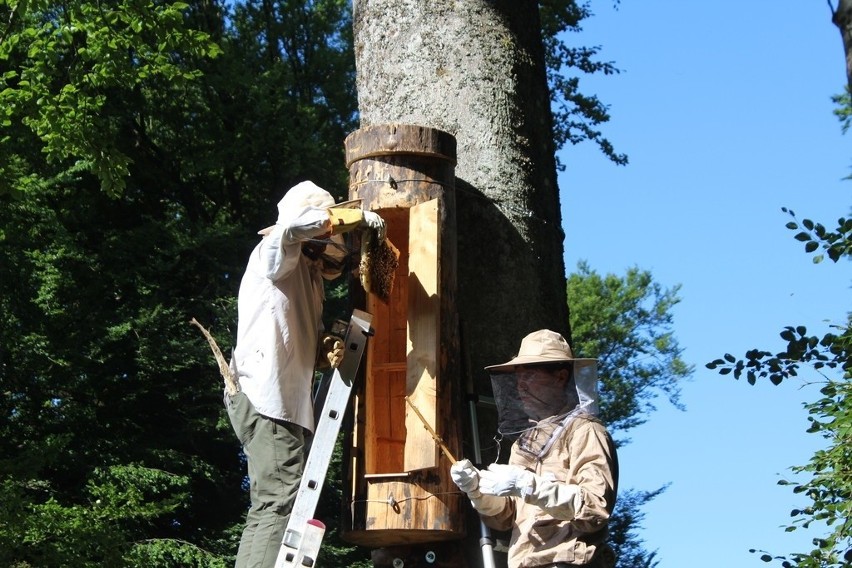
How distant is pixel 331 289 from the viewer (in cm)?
1728

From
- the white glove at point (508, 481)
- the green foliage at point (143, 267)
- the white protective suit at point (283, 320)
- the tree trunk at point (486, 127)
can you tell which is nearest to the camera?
the white glove at point (508, 481)

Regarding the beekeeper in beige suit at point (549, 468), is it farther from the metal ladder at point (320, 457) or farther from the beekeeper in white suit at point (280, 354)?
the beekeeper in white suit at point (280, 354)

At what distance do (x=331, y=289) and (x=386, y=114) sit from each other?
37.9 feet

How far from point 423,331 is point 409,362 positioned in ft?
0.47

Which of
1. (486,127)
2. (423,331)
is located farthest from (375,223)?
(486,127)

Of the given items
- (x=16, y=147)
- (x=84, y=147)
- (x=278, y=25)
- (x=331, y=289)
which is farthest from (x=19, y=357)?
(x=278, y=25)

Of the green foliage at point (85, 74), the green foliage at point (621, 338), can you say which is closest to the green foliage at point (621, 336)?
the green foliage at point (621, 338)

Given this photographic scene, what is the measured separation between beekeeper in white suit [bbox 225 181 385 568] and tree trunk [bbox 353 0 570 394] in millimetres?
687

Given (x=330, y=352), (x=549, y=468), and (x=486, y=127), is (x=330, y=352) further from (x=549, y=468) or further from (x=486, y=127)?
(x=486, y=127)

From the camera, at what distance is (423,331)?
5.12 m

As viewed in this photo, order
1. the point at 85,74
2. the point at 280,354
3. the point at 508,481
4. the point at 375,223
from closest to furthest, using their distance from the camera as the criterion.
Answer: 1. the point at 508,481
2. the point at 280,354
3. the point at 375,223
4. the point at 85,74

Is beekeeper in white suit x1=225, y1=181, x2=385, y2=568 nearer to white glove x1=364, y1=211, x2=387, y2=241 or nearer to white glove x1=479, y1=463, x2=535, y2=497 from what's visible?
white glove x1=364, y1=211, x2=387, y2=241

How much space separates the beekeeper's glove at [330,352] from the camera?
4.97 metres

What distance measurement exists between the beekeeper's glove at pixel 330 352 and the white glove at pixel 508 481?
2.70 feet
